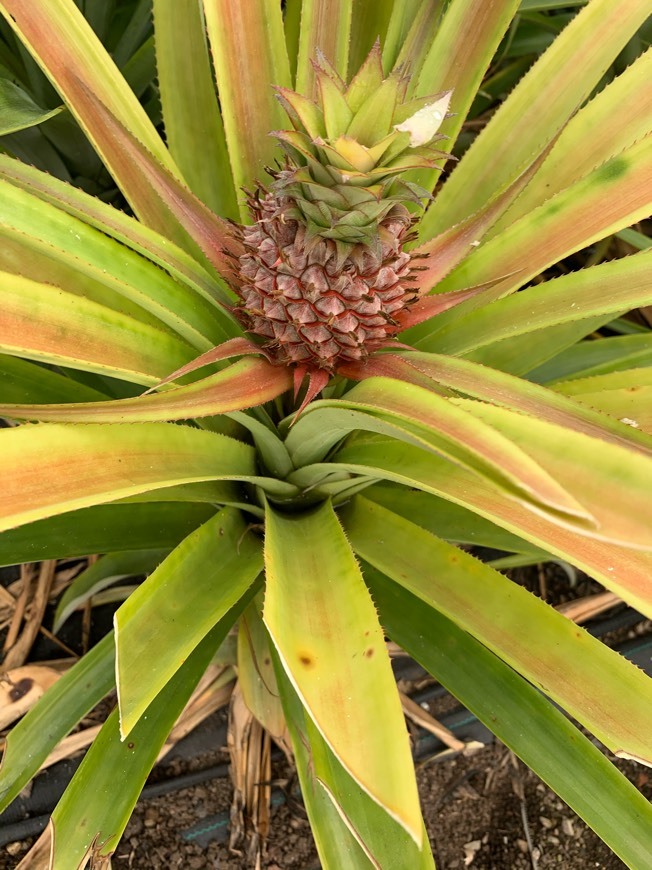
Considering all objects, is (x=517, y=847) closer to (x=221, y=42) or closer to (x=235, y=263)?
(x=235, y=263)

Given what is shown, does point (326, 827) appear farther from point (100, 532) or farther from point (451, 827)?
point (451, 827)

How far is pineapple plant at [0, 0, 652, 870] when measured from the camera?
582 millimetres

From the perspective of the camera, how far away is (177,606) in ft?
2.38

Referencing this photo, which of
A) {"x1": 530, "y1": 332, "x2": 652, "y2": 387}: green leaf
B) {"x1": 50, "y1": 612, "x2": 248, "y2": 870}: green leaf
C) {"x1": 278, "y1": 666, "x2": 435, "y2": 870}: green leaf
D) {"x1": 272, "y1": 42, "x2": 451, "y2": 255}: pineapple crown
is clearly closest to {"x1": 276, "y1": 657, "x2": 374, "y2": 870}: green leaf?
{"x1": 278, "y1": 666, "x2": 435, "y2": 870}: green leaf

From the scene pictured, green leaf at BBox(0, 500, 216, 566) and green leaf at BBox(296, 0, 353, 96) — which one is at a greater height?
green leaf at BBox(296, 0, 353, 96)

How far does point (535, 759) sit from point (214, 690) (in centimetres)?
61

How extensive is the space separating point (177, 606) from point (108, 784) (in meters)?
0.26

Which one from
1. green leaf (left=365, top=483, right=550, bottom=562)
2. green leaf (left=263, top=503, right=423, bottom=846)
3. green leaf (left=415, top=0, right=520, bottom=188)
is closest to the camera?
green leaf (left=263, top=503, right=423, bottom=846)

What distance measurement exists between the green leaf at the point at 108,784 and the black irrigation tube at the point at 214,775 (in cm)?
44

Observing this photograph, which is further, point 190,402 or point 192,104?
point 192,104

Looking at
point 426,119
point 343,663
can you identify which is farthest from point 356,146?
point 343,663

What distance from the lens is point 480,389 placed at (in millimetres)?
654

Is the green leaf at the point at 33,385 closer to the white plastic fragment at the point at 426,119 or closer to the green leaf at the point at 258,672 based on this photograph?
the green leaf at the point at 258,672

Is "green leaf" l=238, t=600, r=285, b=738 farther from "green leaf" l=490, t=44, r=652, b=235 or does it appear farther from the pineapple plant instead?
"green leaf" l=490, t=44, r=652, b=235
